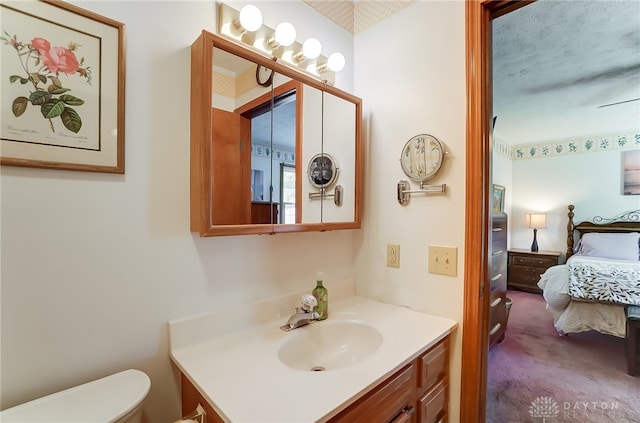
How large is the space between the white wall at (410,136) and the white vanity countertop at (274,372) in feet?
0.59

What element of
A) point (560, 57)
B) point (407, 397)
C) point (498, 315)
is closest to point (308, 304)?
point (407, 397)

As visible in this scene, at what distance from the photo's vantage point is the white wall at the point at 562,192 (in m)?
3.94

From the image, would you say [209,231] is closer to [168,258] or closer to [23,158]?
[168,258]

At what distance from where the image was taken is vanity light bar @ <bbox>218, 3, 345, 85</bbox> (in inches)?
40.7

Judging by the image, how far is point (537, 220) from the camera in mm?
4398

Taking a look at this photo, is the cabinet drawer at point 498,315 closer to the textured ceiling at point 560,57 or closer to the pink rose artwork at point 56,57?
the textured ceiling at point 560,57

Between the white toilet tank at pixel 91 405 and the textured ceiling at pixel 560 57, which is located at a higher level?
the textured ceiling at pixel 560 57

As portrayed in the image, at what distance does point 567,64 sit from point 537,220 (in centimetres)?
297

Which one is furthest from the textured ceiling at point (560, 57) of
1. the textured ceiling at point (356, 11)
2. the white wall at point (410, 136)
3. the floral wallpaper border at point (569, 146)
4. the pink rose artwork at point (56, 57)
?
the pink rose artwork at point (56, 57)

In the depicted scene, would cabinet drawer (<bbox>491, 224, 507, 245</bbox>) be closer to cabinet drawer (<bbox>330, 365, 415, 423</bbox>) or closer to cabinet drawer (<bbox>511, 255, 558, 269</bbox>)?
cabinet drawer (<bbox>330, 365, 415, 423</bbox>)

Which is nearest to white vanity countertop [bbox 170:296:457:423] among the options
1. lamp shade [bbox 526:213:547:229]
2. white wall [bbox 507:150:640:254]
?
lamp shade [bbox 526:213:547:229]

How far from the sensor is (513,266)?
4.45m

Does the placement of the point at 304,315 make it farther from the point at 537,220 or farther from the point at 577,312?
the point at 537,220

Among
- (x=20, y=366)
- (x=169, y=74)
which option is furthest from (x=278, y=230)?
(x=20, y=366)
